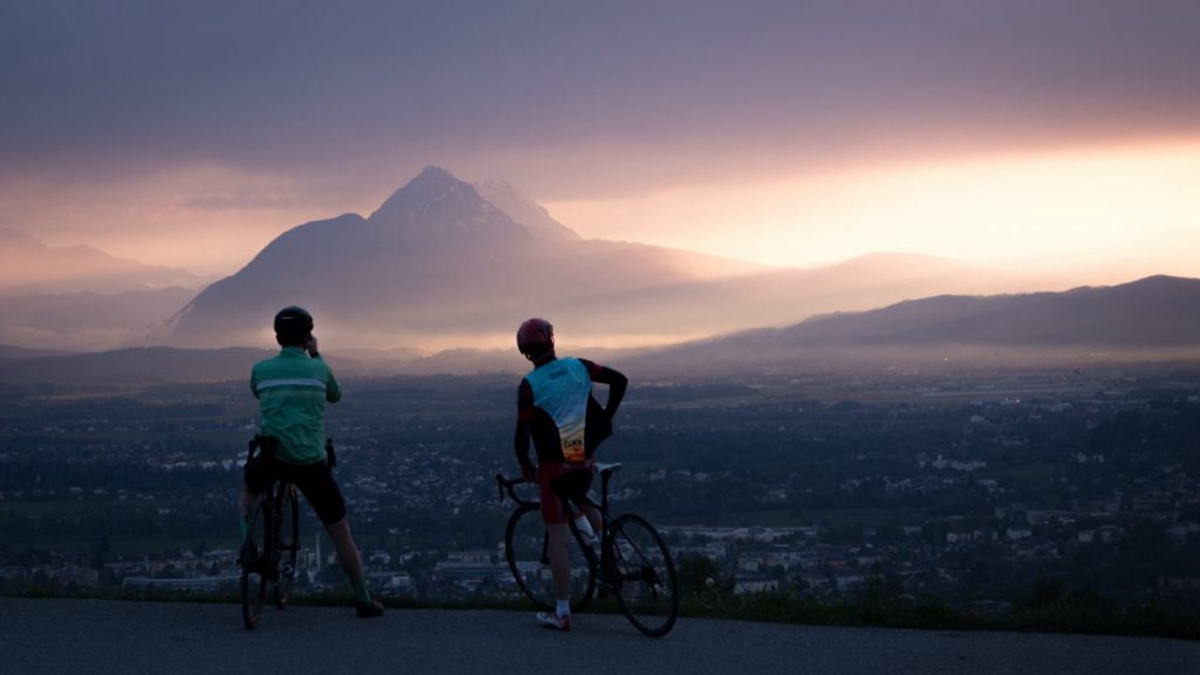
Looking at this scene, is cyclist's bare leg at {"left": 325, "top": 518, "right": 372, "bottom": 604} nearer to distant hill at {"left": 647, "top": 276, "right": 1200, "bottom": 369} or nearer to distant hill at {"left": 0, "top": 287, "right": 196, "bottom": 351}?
distant hill at {"left": 647, "top": 276, "right": 1200, "bottom": 369}

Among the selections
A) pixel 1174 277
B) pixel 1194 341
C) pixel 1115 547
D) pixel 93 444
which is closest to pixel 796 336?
pixel 1174 277

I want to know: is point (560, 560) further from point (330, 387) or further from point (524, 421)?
point (330, 387)

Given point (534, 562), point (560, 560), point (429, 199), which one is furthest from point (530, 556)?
point (429, 199)

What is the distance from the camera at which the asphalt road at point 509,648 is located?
8.84 meters

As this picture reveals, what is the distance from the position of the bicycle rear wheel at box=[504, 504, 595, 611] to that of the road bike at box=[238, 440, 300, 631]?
5.01ft

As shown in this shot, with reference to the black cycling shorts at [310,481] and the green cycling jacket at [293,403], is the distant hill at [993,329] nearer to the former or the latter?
the black cycling shorts at [310,481]

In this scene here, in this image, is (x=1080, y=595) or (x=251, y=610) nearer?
(x=251, y=610)

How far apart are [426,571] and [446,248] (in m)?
90.8

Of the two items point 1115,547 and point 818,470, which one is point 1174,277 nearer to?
point 818,470

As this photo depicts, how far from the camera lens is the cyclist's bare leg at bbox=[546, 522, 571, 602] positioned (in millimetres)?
9977

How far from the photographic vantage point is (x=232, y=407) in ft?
164

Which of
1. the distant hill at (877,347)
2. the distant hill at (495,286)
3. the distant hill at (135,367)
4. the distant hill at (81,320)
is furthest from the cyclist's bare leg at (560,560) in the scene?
the distant hill at (81,320)

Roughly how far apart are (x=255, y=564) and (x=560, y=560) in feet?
6.56

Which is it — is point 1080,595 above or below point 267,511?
below
